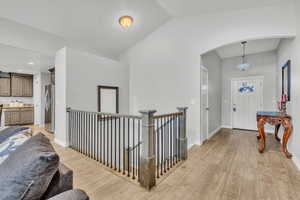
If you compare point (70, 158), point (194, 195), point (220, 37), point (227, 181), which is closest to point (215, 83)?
point (220, 37)

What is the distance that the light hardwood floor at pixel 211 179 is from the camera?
1.80 meters

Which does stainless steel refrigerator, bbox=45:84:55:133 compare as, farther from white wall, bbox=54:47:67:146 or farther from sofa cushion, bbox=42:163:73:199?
sofa cushion, bbox=42:163:73:199

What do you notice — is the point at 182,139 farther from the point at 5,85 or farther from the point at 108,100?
the point at 5,85

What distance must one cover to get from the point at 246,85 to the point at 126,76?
437 centimetres

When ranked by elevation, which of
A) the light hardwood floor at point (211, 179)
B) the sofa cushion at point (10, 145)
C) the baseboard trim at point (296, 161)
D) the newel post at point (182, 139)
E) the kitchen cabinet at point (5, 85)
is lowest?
the light hardwood floor at point (211, 179)

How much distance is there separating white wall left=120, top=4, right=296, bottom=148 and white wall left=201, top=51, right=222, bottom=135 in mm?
524

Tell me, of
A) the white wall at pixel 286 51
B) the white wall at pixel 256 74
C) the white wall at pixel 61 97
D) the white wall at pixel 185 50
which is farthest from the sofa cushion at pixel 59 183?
the white wall at pixel 256 74

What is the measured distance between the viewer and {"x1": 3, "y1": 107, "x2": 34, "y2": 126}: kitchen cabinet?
5536 mm

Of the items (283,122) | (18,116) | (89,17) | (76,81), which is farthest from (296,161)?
(18,116)

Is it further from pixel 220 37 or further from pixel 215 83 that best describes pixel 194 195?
pixel 215 83

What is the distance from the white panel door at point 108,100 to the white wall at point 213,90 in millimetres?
2799

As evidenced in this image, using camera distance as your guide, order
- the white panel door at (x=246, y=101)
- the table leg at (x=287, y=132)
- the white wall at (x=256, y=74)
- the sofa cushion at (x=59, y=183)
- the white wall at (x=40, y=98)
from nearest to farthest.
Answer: the sofa cushion at (x=59, y=183) → the table leg at (x=287, y=132) → the white wall at (x=256, y=74) → the white panel door at (x=246, y=101) → the white wall at (x=40, y=98)

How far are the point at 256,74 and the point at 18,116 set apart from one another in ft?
29.9

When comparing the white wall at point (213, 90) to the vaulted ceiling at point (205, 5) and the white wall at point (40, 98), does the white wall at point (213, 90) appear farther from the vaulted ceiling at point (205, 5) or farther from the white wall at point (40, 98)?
the white wall at point (40, 98)
